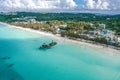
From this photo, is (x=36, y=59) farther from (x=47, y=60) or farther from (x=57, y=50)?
(x=57, y=50)

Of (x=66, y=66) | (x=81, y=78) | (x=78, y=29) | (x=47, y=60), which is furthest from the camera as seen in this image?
(x=78, y=29)

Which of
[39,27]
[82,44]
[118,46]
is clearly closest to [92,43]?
[82,44]

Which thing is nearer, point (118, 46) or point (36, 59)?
point (36, 59)

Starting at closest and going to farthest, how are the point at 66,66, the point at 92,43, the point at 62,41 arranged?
the point at 66,66 → the point at 92,43 → the point at 62,41

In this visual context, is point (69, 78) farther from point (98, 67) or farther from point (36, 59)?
point (36, 59)

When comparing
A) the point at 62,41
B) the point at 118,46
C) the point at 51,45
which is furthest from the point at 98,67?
the point at 62,41

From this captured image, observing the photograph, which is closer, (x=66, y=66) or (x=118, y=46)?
(x=66, y=66)
